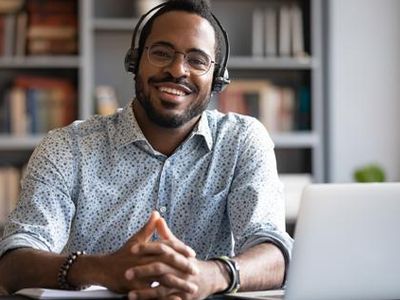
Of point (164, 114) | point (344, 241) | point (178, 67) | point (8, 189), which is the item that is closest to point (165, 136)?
point (164, 114)

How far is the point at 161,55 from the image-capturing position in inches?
79.0

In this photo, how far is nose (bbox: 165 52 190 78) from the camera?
1.99 metres

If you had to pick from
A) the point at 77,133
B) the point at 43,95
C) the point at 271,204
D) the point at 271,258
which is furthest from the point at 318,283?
the point at 43,95

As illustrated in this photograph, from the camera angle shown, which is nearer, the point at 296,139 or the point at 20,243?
the point at 20,243

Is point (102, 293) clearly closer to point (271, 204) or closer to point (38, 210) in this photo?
point (38, 210)

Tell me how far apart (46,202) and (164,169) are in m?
0.29

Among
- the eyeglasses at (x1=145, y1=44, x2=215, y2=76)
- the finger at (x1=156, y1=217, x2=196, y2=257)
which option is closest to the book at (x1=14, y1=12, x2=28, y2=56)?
the eyeglasses at (x1=145, y1=44, x2=215, y2=76)

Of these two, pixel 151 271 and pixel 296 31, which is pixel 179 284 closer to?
pixel 151 271

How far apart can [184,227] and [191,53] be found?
1.29ft

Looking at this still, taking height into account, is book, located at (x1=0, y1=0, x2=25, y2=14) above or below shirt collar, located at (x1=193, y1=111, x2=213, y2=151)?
above

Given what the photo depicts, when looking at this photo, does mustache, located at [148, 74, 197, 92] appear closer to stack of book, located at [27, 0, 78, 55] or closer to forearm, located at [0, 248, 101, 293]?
forearm, located at [0, 248, 101, 293]

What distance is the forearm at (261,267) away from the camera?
1.63 meters

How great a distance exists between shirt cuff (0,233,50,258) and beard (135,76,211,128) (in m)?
0.40

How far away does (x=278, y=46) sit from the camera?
419 cm
